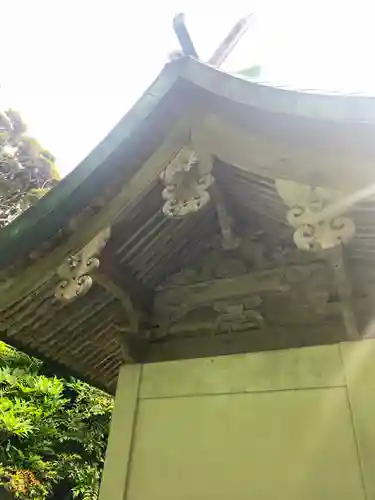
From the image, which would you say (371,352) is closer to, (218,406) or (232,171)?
(218,406)

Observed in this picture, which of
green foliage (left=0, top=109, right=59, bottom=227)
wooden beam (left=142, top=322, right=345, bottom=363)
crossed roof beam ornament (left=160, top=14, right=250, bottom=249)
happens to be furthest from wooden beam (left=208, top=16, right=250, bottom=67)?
green foliage (left=0, top=109, right=59, bottom=227)

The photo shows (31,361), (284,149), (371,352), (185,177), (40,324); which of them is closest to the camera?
(284,149)

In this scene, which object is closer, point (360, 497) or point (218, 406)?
point (360, 497)

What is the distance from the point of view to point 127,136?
2697 mm

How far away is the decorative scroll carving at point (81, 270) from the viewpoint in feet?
9.10

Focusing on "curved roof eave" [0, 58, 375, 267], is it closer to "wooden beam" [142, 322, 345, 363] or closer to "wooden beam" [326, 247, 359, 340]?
"wooden beam" [326, 247, 359, 340]

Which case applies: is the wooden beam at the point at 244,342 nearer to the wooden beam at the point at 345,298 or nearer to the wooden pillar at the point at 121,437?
the wooden beam at the point at 345,298

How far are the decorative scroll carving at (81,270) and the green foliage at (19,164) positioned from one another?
40.8 feet

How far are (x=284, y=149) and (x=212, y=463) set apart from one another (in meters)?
1.95

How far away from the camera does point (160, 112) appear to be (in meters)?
2.68

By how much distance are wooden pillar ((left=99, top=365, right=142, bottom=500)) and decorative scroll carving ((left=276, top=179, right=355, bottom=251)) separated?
1.78 m

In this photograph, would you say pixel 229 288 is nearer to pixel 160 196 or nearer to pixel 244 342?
pixel 244 342

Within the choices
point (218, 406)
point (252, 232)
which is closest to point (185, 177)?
point (252, 232)

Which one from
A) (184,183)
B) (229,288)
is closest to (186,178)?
(184,183)
